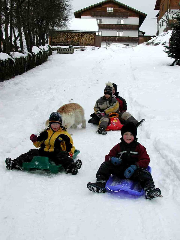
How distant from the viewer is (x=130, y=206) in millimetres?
3639

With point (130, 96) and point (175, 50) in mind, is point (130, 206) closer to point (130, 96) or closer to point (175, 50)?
point (130, 96)

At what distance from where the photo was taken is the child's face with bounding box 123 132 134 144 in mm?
4266

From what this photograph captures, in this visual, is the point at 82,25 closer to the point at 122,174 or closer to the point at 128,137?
the point at 128,137

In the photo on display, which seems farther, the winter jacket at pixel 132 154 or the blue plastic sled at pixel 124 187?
the winter jacket at pixel 132 154

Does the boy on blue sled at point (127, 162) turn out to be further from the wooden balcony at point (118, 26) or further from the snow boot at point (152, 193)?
the wooden balcony at point (118, 26)

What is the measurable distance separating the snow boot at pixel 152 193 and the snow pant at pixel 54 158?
1423 millimetres

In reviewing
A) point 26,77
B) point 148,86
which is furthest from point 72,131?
point 26,77


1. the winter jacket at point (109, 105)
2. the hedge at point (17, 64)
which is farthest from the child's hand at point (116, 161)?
the hedge at point (17, 64)

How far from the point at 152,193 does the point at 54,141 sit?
1.90m

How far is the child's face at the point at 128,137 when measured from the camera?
14.0 feet

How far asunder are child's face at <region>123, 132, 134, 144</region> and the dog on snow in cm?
271

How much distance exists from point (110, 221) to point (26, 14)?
22744mm

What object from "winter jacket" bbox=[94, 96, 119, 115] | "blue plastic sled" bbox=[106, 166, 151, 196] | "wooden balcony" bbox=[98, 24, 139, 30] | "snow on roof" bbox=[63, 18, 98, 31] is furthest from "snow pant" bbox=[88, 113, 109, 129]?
"wooden balcony" bbox=[98, 24, 139, 30]

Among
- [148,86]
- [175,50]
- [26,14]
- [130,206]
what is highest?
[26,14]
